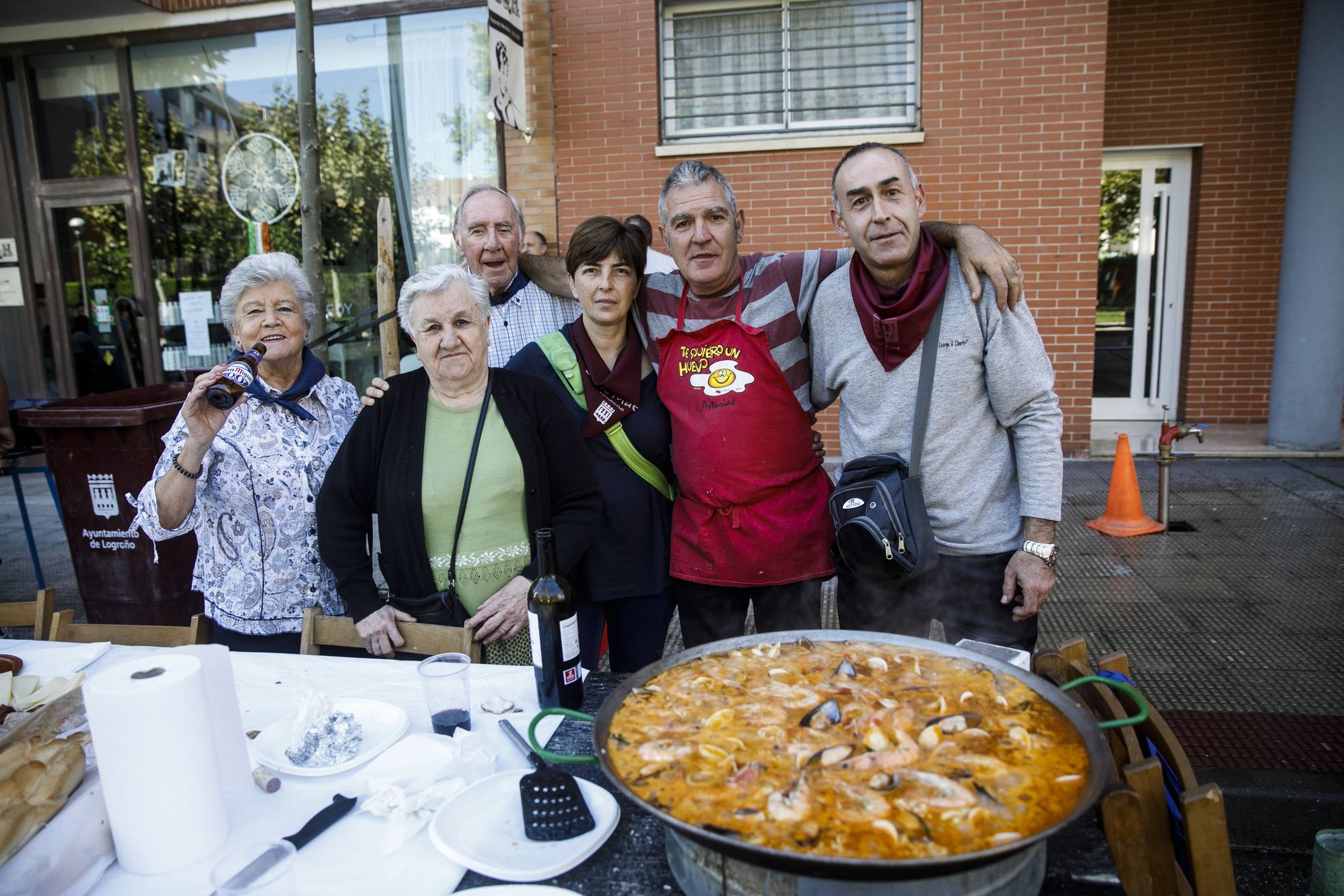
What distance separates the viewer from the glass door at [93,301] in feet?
29.0

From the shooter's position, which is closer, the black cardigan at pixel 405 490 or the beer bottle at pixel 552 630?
the beer bottle at pixel 552 630

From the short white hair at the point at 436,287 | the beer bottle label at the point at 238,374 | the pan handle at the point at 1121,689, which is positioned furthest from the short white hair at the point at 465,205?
the pan handle at the point at 1121,689

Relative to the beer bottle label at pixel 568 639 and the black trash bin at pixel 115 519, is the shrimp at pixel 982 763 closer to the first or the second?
the beer bottle label at pixel 568 639

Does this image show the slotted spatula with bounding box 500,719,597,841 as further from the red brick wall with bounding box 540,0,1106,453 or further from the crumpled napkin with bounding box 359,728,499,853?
the red brick wall with bounding box 540,0,1106,453

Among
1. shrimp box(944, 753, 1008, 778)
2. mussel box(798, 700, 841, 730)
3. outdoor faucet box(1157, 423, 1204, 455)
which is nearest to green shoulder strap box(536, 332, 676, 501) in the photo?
mussel box(798, 700, 841, 730)

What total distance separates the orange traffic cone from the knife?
5.81 metres

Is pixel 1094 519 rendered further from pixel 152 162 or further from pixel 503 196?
pixel 152 162

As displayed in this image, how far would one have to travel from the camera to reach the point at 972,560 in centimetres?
281

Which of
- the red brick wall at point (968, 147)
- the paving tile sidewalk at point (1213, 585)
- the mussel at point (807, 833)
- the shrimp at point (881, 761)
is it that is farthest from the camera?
the red brick wall at point (968, 147)

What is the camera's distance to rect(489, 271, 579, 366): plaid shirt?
390cm

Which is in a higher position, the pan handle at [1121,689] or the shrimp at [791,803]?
the pan handle at [1121,689]

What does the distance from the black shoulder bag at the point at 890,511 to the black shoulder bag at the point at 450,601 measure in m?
1.21

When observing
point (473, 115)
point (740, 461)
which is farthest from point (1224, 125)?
point (740, 461)

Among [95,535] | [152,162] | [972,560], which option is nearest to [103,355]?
[152,162]
